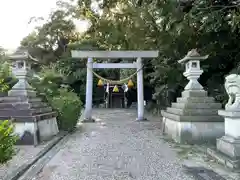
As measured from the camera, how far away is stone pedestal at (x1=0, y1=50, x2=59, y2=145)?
18.5 feet

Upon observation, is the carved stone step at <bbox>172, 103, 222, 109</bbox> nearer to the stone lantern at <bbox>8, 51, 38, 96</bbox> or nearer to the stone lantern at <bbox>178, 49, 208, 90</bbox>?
the stone lantern at <bbox>178, 49, 208, 90</bbox>

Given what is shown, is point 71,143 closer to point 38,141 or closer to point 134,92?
point 38,141

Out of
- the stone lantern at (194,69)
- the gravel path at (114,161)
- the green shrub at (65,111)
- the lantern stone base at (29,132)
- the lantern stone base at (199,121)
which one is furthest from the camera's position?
the green shrub at (65,111)

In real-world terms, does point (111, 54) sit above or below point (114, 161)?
above

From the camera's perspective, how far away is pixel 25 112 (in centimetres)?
570

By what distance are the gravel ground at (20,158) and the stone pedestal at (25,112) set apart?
0.98 feet

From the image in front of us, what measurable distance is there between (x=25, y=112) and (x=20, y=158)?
55.3 inches

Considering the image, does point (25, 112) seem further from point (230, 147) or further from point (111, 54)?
point (111, 54)

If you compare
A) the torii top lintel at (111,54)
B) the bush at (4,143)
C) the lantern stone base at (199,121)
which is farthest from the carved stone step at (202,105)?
the torii top lintel at (111,54)

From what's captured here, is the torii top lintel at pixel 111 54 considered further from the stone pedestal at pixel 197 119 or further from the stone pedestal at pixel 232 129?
the stone pedestal at pixel 232 129

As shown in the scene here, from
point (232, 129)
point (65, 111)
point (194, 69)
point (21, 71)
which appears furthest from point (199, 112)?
point (21, 71)

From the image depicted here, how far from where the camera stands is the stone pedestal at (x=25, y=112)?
5.63 meters

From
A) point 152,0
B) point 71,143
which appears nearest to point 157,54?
point 152,0

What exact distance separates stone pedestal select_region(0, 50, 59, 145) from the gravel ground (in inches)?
11.7
